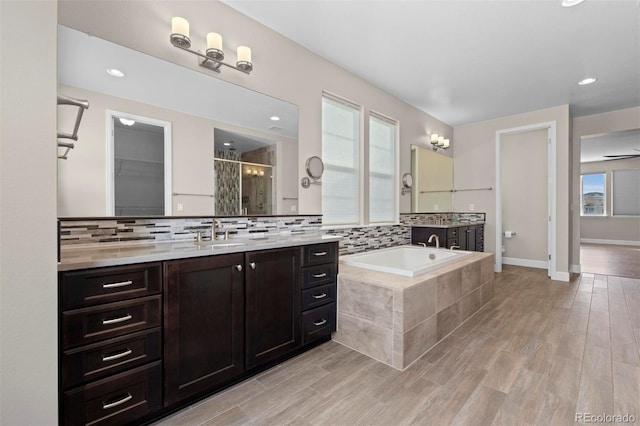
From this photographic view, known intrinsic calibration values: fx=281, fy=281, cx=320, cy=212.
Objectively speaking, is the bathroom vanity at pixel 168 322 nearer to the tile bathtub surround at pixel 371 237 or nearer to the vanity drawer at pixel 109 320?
the vanity drawer at pixel 109 320

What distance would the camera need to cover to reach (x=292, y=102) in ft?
8.73

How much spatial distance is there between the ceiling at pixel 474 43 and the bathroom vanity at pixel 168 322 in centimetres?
192

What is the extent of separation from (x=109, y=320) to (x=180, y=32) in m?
1.76

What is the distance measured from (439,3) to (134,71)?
225 centimetres

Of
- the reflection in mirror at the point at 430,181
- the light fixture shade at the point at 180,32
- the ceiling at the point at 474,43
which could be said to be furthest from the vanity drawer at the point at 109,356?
the reflection in mirror at the point at 430,181

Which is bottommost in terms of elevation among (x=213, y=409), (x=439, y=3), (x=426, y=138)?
(x=213, y=409)

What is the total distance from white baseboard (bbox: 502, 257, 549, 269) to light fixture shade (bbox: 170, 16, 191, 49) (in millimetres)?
6126

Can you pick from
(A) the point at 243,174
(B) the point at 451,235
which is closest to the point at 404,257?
(B) the point at 451,235

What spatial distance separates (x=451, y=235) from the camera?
3.99 metres

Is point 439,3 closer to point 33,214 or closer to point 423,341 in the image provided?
point 423,341

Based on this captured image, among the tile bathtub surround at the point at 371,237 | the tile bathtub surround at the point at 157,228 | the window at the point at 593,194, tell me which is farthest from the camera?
the window at the point at 593,194

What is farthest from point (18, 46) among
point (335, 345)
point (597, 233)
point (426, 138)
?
point (597, 233)

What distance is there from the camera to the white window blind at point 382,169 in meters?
3.65

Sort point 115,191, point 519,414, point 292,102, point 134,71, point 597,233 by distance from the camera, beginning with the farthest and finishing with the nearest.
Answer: point 597,233 → point 292,102 → point 134,71 → point 115,191 → point 519,414
